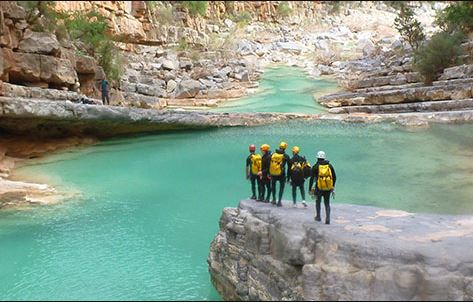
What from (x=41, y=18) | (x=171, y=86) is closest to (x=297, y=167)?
(x=41, y=18)

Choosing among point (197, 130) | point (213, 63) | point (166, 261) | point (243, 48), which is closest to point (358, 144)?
point (197, 130)

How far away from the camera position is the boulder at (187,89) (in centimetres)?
3341

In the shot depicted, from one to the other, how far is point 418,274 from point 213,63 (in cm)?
3551

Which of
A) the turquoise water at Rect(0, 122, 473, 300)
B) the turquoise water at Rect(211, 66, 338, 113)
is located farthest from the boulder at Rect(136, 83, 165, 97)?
the turquoise water at Rect(0, 122, 473, 300)

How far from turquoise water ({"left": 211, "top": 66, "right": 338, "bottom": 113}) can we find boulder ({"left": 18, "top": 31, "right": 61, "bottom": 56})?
11367mm

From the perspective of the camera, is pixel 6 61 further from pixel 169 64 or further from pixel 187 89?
pixel 169 64

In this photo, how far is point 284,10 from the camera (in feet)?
196

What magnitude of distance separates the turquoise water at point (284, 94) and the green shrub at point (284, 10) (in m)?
17.7

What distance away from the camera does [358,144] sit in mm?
19094

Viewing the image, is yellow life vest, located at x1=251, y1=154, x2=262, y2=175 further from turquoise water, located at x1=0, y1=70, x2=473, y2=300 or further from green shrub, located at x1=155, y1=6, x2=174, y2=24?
green shrub, located at x1=155, y1=6, x2=174, y2=24

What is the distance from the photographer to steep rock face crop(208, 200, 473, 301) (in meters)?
7.08

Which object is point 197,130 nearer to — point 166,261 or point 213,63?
point 166,261

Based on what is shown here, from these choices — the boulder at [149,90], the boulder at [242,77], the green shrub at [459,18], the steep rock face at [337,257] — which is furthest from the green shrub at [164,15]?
the steep rock face at [337,257]

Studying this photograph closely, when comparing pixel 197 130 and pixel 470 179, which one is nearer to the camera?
pixel 470 179
